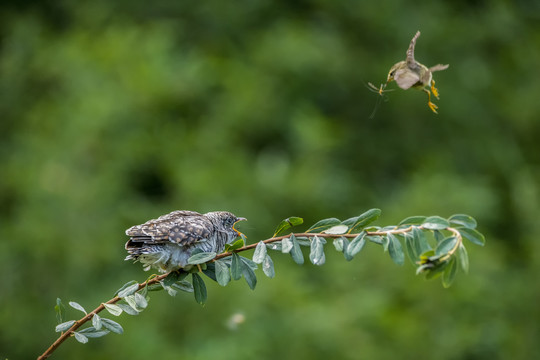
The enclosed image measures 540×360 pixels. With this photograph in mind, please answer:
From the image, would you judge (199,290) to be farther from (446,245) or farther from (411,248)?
(446,245)

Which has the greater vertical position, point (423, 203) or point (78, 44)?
point (78, 44)

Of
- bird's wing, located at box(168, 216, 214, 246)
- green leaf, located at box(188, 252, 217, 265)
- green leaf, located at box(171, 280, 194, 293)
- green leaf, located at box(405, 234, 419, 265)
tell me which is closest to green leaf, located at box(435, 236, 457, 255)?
green leaf, located at box(405, 234, 419, 265)

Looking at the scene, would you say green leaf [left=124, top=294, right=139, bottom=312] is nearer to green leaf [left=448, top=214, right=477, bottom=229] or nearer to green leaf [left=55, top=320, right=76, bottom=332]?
green leaf [left=55, top=320, right=76, bottom=332]

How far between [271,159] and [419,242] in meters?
5.22

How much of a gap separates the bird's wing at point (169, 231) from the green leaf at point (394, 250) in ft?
2.55

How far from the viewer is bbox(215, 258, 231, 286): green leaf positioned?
2091mm

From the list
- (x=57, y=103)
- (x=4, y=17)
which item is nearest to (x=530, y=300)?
(x=57, y=103)

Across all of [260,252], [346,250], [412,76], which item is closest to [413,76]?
[412,76]

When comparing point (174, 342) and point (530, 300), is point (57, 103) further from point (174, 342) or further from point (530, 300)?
point (530, 300)

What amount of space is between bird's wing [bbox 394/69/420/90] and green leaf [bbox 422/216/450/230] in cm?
46

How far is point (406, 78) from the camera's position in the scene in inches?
87.8

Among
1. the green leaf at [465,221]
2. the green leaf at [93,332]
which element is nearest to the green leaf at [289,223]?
the green leaf at [465,221]

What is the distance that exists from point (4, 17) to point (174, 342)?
16.8 ft

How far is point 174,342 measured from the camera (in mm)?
5750
